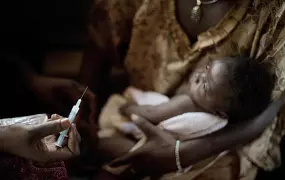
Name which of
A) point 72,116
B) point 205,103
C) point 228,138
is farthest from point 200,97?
point 72,116

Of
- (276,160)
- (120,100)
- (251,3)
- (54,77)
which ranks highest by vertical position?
(251,3)

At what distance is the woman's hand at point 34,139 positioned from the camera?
708 millimetres

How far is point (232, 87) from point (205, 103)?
9 cm

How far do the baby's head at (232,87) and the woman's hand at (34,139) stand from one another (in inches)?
13.0

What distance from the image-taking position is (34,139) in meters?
0.71

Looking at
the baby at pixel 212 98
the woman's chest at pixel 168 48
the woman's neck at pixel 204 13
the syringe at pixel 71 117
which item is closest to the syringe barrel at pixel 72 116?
the syringe at pixel 71 117

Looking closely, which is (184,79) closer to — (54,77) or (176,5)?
(176,5)

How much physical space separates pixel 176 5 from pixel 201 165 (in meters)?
0.38

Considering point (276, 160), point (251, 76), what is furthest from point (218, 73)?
point (276, 160)

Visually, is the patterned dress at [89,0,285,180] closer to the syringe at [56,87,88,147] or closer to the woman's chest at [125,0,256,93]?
the woman's chest at [125,0,256,93]

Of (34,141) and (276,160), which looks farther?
(276,160)

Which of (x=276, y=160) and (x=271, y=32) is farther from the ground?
(x=271, y=32)

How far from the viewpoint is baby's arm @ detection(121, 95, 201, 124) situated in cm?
92

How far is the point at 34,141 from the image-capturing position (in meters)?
0.72
